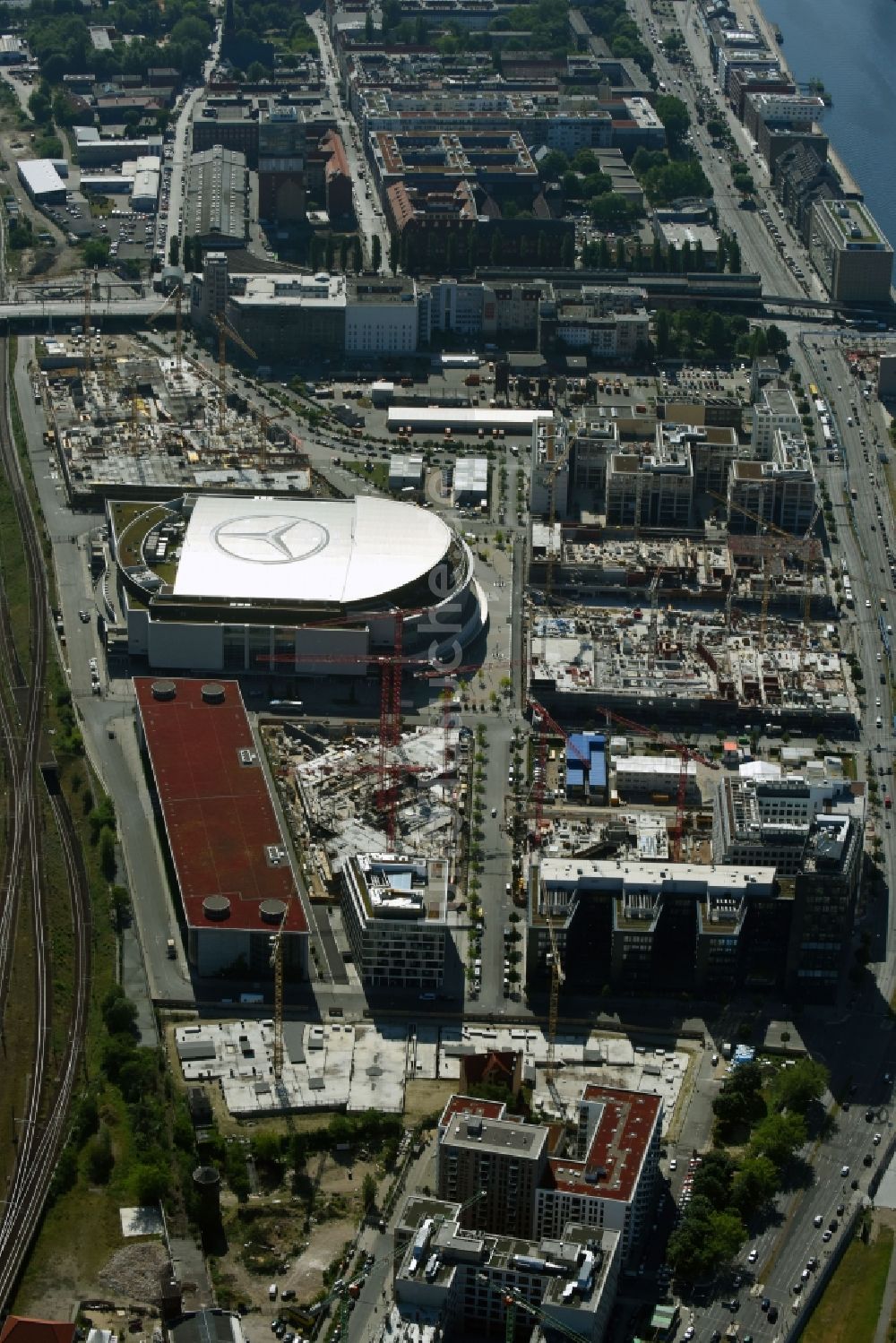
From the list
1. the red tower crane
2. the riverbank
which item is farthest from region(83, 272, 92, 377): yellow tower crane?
the riverbank

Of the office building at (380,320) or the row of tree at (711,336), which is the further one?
the row of tree at (711,336)

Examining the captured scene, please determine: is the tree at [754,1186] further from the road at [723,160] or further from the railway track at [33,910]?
the road at [723,160]

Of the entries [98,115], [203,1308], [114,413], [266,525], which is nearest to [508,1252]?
[203,1308]

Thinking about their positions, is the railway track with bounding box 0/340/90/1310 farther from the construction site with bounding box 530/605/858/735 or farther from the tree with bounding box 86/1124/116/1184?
the construction site with bounding box 530/605/858/735

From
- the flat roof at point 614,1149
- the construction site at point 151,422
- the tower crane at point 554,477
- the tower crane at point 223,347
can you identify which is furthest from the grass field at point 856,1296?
the tower crane at point 223,347

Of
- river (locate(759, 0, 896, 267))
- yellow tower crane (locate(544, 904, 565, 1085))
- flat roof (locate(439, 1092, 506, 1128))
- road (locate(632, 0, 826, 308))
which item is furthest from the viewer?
river (locate(759, 0, 896, 267))

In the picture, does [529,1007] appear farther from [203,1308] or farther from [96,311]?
[96,311]
